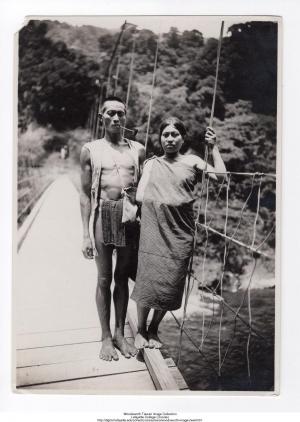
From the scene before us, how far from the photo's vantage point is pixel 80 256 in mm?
1967

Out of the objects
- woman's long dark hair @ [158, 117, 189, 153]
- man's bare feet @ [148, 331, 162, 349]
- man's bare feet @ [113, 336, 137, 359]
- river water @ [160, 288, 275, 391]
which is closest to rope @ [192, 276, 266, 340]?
river water @ [160, 288, 275, 391]

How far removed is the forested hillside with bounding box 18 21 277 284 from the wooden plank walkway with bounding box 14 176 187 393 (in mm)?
381

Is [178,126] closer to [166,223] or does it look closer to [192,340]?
[166,223]

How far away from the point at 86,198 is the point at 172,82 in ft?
2.30

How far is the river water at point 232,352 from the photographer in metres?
1.94

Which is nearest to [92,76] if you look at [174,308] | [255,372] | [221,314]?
[174,308]

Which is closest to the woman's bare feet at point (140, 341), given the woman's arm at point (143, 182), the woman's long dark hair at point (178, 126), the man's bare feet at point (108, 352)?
the man's bare feet at point (108, 352)

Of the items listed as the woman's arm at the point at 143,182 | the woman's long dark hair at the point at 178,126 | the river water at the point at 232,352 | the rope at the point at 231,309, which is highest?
the woman's long dark hair at the point at 178,126

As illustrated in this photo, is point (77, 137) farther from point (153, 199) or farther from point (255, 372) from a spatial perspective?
point (255, 372)

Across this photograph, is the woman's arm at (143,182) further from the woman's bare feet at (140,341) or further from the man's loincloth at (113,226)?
A: the woman's bare feet at (140,341)

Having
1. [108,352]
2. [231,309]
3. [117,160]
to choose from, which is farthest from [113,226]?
[231,309]

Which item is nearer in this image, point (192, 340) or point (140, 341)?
point (140, 341)

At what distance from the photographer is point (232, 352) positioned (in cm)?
197
